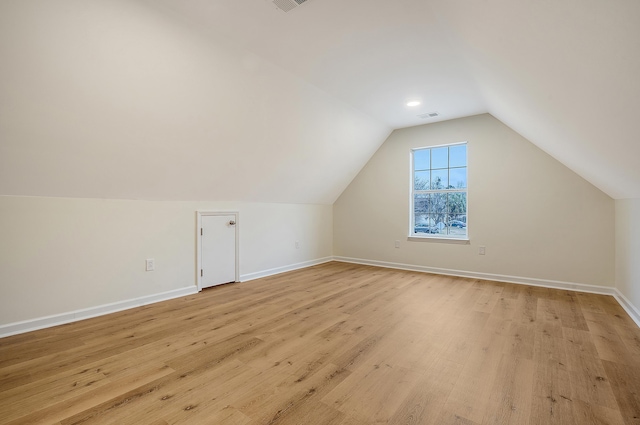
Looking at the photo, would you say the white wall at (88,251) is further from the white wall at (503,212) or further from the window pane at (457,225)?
the window pane at (457,225)

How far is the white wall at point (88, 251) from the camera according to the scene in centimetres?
248

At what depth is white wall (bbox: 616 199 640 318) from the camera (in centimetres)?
280

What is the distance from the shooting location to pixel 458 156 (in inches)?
188

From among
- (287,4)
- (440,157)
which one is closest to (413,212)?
(440,157)

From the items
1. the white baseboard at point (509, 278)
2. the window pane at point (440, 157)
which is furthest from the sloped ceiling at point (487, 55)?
the white baseboard at point (509, 278)

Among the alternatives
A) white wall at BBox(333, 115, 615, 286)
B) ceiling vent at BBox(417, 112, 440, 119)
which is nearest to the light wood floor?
white wall at BBox(333, 115, 615, 286)

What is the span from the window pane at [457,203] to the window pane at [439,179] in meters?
0.20

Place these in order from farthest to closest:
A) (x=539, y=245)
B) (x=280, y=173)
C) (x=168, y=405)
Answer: (x=280, y=173), (x=539, y=245), (x=168, y=405)

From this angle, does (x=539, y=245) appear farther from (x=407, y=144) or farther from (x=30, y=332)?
(x=30, y=332)

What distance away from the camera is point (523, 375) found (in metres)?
1.87

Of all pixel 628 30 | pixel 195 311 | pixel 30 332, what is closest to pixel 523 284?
pixel 628 30

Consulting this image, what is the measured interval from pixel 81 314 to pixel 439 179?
5.00 m

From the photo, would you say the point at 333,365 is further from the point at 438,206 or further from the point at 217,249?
the point at 438,206

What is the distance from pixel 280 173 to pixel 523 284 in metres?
3.74
